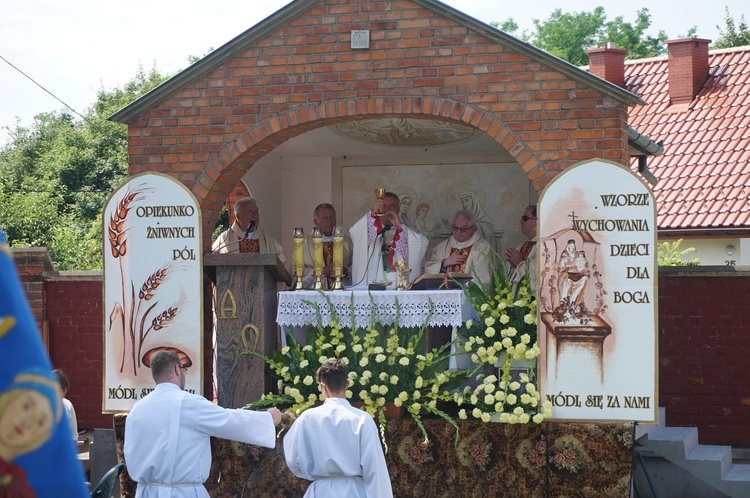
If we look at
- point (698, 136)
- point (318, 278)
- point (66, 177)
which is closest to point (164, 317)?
point (318, 278)

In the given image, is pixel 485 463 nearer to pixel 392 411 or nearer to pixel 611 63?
pixel 392 411

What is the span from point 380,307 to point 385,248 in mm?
1574

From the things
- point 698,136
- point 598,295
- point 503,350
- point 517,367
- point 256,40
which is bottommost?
point 517,367

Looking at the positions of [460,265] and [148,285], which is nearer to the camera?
[148,285]

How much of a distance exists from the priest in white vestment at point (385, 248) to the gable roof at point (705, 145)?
10515 mm

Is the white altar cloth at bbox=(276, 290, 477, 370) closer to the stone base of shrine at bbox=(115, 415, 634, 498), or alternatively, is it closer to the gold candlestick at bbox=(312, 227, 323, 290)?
the gold candlestick at bbox=(312, 227, 323, 290)

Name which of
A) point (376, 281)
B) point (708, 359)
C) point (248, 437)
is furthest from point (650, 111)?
point (248, 437)

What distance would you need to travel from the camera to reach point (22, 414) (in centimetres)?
170

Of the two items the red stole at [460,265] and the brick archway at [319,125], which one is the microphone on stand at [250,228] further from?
the red stole at [460,265]

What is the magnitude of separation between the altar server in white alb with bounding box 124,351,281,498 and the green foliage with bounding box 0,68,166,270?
19.3m

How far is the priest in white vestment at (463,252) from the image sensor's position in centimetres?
1053

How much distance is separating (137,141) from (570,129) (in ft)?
12.6

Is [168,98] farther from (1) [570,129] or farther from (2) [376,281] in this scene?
(1) [570,129]

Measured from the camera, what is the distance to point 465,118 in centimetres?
895
